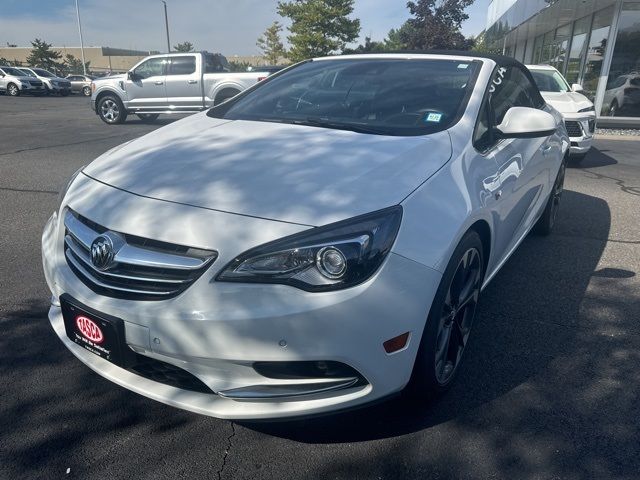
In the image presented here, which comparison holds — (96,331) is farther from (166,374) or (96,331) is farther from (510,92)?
(510,92)

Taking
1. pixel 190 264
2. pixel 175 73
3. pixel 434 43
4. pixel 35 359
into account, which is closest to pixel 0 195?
pixel 35 359

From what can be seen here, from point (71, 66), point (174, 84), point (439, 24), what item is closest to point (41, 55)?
point (71, 66)

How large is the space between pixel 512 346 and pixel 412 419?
940 mm

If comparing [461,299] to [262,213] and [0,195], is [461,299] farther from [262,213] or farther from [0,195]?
[0,195]

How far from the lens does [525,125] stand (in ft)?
9.48

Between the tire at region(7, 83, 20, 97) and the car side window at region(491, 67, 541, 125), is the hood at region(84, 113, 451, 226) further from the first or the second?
the tire at region(7, 83, 20, 97)

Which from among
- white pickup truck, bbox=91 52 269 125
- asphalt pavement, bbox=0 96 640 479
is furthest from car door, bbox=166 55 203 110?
asphalt pavement, bbox=0 96 640 479

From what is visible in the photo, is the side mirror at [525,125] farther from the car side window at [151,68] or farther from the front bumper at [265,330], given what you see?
the car side window at [151,68]

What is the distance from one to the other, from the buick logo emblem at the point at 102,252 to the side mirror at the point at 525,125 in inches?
83.5

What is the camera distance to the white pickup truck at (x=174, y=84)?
1338 centimetres

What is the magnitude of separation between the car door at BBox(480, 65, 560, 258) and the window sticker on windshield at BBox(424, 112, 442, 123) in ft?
1.06

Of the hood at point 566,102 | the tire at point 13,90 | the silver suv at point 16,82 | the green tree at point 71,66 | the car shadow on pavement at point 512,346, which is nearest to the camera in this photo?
the car shadow on pavement at point 512,346

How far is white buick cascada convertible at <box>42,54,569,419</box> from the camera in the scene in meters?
1.82

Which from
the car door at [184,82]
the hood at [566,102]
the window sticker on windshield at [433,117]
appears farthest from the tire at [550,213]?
the car door at [184,82]
